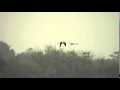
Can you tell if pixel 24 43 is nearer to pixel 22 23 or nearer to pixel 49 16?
pixel 22 23

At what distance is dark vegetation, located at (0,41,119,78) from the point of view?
93.0 ft

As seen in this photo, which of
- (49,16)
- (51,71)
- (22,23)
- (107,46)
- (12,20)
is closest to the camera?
(51,71)

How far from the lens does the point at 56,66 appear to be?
28.6m

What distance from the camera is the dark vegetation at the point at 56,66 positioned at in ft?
93.0

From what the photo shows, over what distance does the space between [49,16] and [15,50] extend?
121ft

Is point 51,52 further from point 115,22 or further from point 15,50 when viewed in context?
point 115,22
